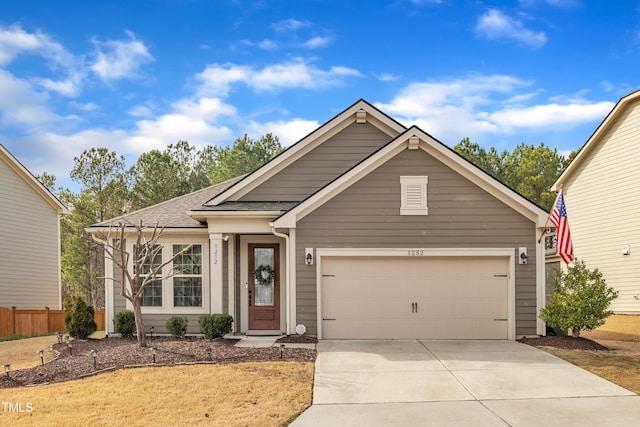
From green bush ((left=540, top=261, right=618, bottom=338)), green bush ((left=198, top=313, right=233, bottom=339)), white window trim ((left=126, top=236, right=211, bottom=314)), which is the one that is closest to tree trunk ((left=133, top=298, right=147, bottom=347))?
green bush ((left=198, top=313, right=233, bottom=339))

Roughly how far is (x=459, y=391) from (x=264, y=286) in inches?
298

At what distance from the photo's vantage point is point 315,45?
18531 mm

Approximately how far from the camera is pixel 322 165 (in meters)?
16.4

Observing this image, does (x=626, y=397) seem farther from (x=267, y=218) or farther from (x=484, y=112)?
(x=484, y=112)

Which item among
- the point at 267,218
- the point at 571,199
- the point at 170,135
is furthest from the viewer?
the point at 170,135

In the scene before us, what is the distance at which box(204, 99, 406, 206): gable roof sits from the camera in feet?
52.5

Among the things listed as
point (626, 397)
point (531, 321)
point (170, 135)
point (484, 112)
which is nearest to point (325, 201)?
point (531, 321)

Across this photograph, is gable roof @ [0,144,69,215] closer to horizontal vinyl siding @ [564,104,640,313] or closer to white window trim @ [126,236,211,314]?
white window trim @ [126,236,211,314]

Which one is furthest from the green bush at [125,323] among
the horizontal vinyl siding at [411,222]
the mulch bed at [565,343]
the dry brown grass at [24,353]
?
the mulch bed at [565,343]

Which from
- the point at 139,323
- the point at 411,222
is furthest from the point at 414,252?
the point at 139,323

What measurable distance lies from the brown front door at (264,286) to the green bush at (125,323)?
2.92 metres

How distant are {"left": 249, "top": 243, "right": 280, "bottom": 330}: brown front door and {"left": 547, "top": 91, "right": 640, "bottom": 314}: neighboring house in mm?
12500

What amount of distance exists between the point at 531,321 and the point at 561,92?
40.1ft

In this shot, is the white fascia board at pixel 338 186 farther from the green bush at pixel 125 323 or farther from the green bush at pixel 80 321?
the green bush at pixel 80 321
